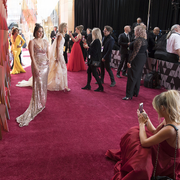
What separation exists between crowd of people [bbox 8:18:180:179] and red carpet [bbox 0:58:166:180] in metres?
0.21

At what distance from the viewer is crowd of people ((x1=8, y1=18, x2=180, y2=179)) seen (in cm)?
165

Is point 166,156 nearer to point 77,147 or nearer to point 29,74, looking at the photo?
point 77,147

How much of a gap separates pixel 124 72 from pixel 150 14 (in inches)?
165

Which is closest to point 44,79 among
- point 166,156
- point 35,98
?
point 35,98

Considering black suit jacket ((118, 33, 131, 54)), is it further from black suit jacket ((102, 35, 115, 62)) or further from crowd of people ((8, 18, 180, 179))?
black suit jacket ((102, 35, 115, 62))

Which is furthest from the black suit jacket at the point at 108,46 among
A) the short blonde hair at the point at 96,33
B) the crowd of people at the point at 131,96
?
the short blonde hair at the point at 96,33

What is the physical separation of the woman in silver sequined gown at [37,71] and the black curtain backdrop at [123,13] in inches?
256

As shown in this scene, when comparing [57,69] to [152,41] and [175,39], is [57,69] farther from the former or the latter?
[152,41]

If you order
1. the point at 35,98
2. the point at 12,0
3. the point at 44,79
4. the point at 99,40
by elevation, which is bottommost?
the point at 35,98

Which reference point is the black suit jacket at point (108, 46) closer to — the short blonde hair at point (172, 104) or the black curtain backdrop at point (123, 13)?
the short blonde hair at point (172, 104)

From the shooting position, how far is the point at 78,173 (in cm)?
216

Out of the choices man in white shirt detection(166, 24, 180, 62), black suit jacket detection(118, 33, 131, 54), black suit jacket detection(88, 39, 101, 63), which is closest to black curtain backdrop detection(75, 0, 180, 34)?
black suit jacket detection(118, 33, 131, 54)

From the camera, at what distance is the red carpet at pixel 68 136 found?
7.22 ft

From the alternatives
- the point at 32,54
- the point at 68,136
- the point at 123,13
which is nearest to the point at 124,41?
the point at 32,54
